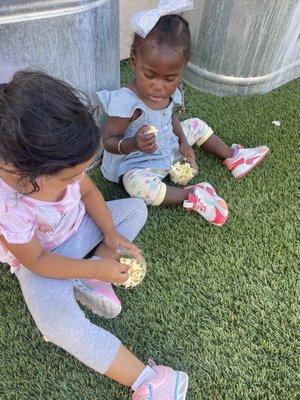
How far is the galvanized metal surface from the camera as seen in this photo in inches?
76.2

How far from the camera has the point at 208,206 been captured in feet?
4.90

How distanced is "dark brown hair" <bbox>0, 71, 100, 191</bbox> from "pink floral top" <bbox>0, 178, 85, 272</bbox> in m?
0.13

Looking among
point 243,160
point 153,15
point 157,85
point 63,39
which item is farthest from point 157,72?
point 243,160

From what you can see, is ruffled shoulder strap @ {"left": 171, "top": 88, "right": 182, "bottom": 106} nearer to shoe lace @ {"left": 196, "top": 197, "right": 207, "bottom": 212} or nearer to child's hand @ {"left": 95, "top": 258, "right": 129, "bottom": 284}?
shoe lace @ {"left": 196, "top": 197, "right": 207, "bottom": 212}

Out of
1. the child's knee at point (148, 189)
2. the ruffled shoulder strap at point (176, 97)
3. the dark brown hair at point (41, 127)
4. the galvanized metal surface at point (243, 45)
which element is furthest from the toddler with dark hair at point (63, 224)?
the galvanized metal surface at point (243, 45)

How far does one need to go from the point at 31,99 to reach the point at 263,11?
4.85 feet

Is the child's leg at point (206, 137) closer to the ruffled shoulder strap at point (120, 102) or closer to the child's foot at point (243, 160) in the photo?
the child's foot at point (243, 160)

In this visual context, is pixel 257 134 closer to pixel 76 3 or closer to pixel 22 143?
pixel 76 3

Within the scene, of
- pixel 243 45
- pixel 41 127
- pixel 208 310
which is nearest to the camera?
pixel 41 127

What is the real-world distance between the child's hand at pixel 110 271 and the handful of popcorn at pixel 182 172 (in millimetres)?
584

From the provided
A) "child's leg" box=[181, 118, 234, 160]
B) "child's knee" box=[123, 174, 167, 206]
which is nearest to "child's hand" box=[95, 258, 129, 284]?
"child's knee" box=[123, 174, 167, 206]

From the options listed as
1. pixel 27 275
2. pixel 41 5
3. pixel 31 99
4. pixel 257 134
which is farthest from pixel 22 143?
pixel 257 134

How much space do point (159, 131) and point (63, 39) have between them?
1.54ft

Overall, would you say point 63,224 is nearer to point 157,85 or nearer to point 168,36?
point 157,85
